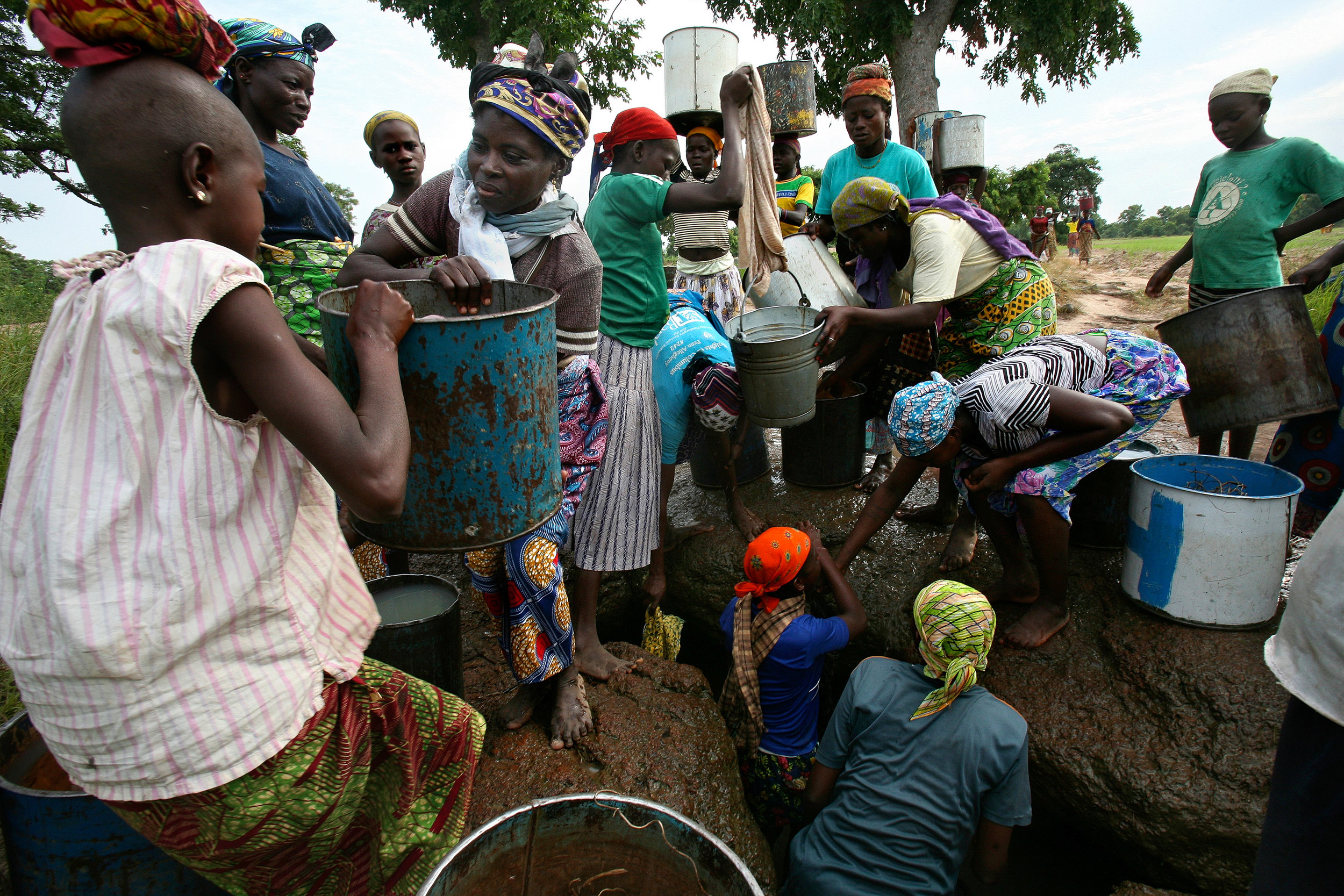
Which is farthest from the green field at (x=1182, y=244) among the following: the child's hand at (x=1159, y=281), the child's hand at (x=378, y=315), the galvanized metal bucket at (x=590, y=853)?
the child's hand at (x=378, y=315)

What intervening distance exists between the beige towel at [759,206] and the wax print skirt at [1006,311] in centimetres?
92

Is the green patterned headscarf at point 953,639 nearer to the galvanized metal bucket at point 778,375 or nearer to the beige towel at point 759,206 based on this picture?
the galvanized metal bucket at point 778,375

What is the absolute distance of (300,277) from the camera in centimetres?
249

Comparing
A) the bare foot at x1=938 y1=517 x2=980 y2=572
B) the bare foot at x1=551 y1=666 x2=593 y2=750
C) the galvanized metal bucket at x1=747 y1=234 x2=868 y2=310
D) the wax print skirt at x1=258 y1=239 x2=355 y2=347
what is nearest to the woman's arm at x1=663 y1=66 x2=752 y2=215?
the wax print skirt at x1=258 y1=239 x2=355 y2=347

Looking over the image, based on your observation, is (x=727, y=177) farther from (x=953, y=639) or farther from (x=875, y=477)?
(x=875, y=477)

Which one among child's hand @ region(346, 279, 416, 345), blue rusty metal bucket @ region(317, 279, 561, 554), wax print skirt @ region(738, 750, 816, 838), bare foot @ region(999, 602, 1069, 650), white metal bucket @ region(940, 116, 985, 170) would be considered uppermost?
white metal bucket @ region(940, 116, 985, 170)

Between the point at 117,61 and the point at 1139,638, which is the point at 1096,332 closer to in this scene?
the point at 1139,638

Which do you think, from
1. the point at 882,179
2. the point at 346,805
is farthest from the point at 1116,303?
the point at 346,805

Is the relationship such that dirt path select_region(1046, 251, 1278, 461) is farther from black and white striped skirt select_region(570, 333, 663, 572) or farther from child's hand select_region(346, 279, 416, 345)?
child's hand select_region(346, 279, 416, 345)

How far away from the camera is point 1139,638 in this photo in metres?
2.82

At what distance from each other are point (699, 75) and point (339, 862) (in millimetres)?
4640

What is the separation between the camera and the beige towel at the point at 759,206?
2.89 metres

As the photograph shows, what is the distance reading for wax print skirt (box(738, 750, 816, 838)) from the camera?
2.98 meters

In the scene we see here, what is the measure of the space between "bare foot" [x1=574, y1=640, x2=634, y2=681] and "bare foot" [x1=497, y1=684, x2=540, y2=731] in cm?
23
